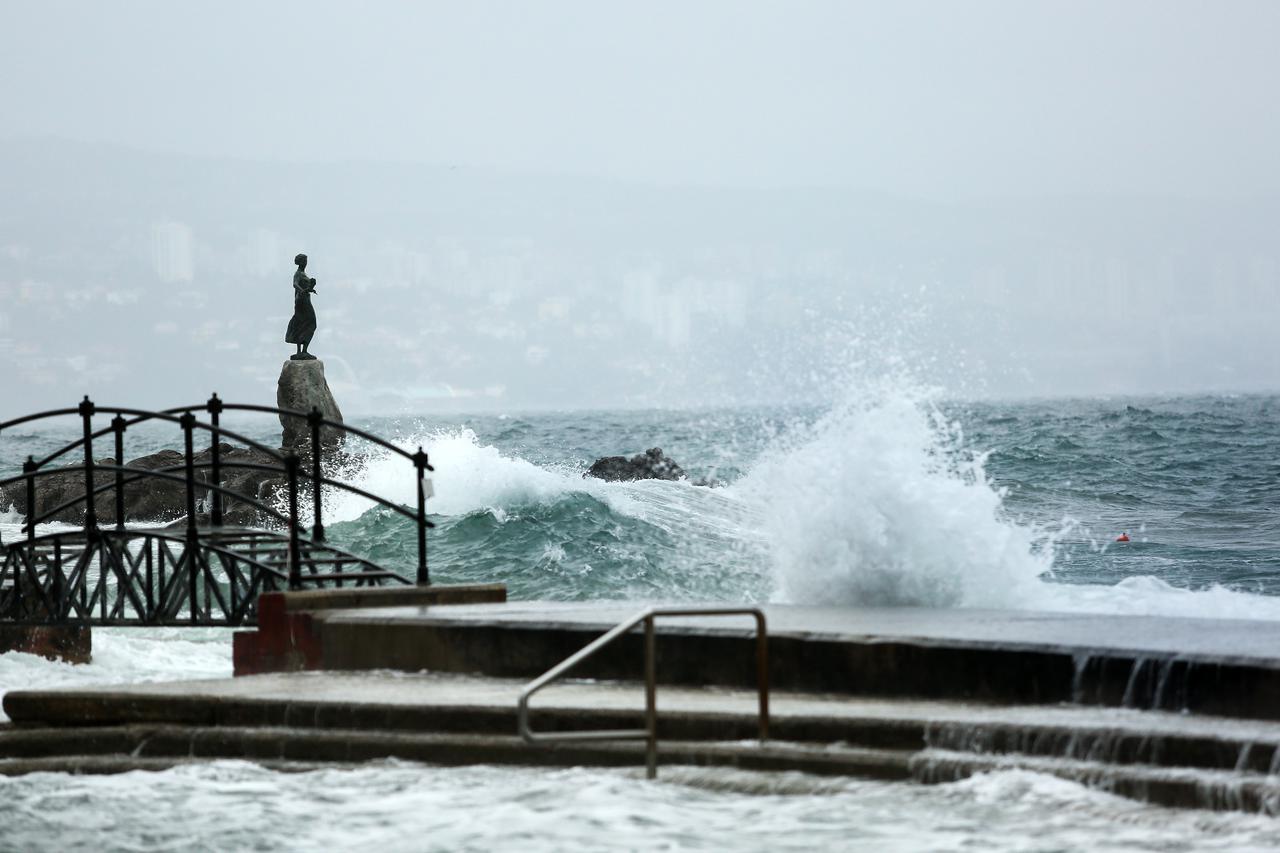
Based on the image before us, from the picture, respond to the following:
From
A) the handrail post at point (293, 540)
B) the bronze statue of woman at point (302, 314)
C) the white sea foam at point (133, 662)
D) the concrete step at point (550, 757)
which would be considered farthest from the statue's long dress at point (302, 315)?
the concrete step at point (550, 757)

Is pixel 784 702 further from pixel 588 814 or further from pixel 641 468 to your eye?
pixel 641 468

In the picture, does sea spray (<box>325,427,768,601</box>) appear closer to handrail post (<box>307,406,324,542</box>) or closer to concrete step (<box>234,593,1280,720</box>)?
handrail post (<box>307,406,324,542</box>)

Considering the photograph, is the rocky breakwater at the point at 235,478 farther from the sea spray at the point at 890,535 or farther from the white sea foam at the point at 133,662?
the sea spray at the point at 890,535

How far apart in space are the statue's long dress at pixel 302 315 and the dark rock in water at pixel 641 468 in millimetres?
9994

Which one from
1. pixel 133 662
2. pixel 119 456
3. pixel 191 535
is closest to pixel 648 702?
pixel 191 535

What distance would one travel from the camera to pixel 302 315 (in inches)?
1286

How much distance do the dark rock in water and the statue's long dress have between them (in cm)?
999

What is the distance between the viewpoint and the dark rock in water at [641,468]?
40250 mm

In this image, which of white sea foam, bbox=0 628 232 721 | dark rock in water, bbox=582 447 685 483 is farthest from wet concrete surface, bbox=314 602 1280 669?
dark rock in water, bbox=582 447 685 483

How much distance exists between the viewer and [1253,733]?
636 cm

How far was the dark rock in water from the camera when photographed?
40.2m

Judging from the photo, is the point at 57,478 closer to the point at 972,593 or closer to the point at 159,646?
the point at 159,646

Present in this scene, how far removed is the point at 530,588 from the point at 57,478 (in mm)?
18152

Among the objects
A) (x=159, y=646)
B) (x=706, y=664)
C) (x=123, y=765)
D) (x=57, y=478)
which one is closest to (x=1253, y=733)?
(x=706, y=664)
